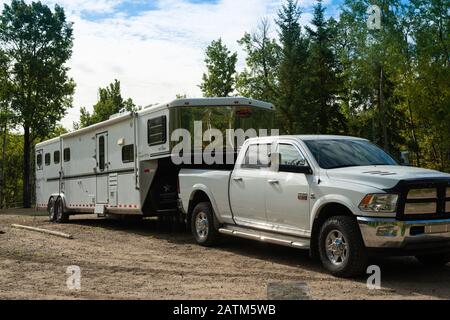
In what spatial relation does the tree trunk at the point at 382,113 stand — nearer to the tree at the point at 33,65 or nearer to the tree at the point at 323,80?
the tree at the point at 323,80

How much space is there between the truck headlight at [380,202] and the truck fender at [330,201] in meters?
0.17

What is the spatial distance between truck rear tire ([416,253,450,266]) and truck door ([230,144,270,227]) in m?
2.52

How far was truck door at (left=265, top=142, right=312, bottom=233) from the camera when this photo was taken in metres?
7.95

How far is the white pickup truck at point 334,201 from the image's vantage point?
271 inches

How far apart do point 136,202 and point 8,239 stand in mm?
3043

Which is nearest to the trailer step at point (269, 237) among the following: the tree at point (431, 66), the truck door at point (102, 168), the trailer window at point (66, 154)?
the truck door at point (102, 168)

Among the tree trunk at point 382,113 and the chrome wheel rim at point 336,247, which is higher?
the tree trunk at point 382,113

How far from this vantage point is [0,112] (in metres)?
32.8

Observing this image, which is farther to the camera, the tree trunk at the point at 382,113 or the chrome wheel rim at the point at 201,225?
the tree trunk at the point at 382,113

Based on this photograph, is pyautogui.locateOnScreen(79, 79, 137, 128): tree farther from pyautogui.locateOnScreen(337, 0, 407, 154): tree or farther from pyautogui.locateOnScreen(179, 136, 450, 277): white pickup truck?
pyautogui.locateOnScreen(179, 136, 450, 277): white pickup truck

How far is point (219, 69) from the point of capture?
38.3m

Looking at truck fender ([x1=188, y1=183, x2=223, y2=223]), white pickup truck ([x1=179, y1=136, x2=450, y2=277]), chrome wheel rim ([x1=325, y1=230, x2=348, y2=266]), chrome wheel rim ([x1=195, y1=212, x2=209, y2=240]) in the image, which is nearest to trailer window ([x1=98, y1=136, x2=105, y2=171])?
truck fender ([x1=188, y1=183, x2=223, y2=223])
